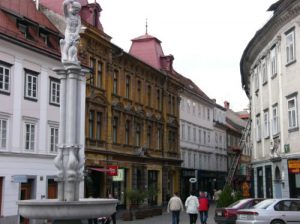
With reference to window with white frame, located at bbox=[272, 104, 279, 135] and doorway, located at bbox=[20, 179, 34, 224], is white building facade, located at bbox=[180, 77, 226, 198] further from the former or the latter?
doorway, located at bbox=[20, 179, 34, 224]

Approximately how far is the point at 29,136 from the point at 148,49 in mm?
27085

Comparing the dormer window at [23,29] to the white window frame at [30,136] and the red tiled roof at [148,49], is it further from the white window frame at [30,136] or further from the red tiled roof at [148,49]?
the red tiled roof at [148,49]

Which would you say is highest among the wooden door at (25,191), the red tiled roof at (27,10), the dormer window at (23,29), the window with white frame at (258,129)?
the red tiled roof at (27,10)

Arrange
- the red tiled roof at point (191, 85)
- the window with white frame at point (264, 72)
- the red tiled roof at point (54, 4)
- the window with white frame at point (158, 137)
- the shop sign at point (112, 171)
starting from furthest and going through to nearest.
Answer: the red tiled roof at point (191, 85), the window with white frame at point (158, 137), the red tiled roof at point (54, 4), the shop sign at point (112, 171), the window with white frame at point (264, 72)

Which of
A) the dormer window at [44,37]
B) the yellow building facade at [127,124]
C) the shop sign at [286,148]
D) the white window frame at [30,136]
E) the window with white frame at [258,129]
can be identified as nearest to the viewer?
the shop sign at [286,148]

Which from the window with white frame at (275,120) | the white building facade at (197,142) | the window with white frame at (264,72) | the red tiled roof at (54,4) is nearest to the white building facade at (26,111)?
the red tiled roof at (54,4)

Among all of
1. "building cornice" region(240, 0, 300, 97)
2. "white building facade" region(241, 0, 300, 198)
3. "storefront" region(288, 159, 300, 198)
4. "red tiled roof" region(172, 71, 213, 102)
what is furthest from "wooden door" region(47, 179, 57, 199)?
"red tiled roof" region(172, 71, 213, 102)

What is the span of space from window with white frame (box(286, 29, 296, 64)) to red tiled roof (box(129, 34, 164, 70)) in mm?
27404

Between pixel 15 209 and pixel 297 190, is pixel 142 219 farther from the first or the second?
pixel 297 190

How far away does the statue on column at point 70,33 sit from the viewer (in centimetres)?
1783

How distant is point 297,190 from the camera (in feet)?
91.5

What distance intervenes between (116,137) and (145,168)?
6.13m

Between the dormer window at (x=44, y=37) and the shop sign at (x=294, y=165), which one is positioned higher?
the dormer window at (x=44, y=37)

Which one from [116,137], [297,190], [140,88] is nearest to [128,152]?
[116,137]
